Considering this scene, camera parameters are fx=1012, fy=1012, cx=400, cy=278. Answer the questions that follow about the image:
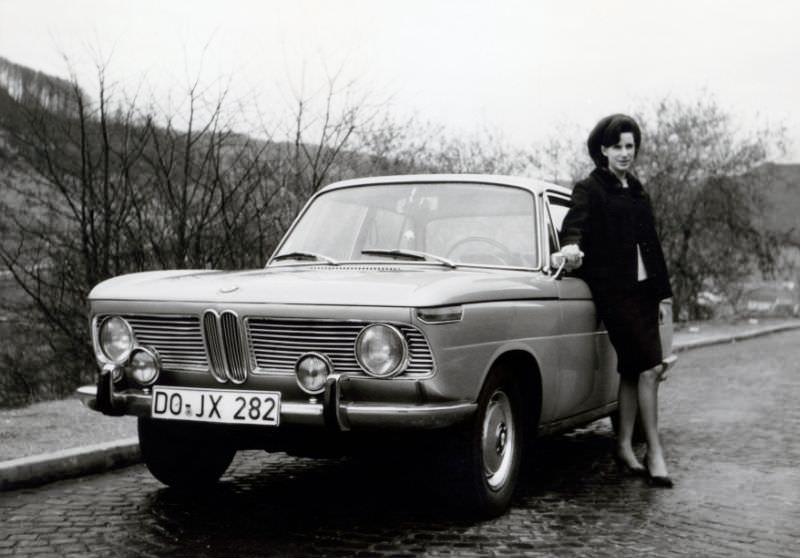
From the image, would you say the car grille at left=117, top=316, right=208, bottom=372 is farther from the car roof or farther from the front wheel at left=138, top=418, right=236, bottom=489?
the car roof

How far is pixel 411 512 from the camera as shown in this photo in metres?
4.89

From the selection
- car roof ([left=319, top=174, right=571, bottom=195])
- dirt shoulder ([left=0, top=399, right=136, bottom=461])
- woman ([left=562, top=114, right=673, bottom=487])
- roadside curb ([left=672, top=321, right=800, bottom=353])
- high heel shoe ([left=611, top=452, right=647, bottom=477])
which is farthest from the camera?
roadside curb ([left=672, top=321, right=800, bottom=353])

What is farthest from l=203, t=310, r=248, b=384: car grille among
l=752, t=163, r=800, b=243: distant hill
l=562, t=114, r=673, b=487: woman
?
l=752, t=163, r=800, b=243: distant hill

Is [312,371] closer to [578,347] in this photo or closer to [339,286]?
[339,286]

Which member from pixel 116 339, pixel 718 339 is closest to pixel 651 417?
pixel 116 339

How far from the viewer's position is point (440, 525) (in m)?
4.63

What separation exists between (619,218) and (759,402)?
16.2 ft

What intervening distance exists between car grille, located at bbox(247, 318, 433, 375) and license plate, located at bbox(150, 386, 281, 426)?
0.15 metres

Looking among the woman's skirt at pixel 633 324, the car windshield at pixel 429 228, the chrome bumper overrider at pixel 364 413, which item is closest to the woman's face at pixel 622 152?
the car windshield at pixel 429 228

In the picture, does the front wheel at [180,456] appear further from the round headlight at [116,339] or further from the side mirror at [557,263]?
the side mirror at [557,263]

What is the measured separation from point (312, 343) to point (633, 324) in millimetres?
2093

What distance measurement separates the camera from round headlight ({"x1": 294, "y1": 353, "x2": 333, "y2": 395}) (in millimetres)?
4289

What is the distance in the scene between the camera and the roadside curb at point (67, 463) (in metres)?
5.54

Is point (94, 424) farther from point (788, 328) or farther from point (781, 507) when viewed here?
point (788, 328)
